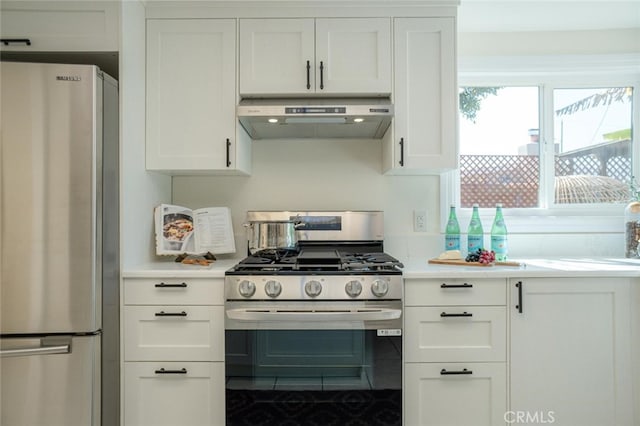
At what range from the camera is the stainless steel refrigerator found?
144 cm

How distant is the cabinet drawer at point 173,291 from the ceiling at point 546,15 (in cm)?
202

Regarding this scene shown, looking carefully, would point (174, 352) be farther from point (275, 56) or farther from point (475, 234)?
point (475, 234)

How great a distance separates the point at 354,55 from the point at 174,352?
171 centimetres

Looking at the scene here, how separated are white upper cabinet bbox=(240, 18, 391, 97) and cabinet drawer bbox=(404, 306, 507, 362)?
1.15 metres

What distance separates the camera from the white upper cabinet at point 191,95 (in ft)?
6.23

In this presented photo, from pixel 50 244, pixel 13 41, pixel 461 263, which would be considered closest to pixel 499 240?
pixel 461 263

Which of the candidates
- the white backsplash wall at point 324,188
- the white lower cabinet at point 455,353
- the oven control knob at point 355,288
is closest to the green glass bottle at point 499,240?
the white backsplash wall at point 324,188

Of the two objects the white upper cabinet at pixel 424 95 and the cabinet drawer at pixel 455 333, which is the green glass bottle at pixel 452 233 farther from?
the cabinet drawer at pixel 455 333

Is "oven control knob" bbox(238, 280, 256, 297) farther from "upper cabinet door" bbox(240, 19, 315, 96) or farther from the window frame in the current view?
the window frame

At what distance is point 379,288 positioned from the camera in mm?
1567

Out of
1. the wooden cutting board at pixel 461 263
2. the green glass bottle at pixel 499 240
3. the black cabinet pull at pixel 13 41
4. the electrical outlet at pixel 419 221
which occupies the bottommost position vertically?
the wooden cutting board at pixel 461 263

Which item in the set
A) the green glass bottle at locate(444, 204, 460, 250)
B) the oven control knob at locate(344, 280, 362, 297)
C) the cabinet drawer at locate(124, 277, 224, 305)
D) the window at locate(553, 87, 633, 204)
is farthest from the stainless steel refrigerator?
the window at locate(553, 87, 633, 204)

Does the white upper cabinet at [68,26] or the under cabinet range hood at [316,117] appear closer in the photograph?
the white upper cabinet at [68,26]

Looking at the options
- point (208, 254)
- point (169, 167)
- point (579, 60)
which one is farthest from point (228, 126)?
point (579, 60)
